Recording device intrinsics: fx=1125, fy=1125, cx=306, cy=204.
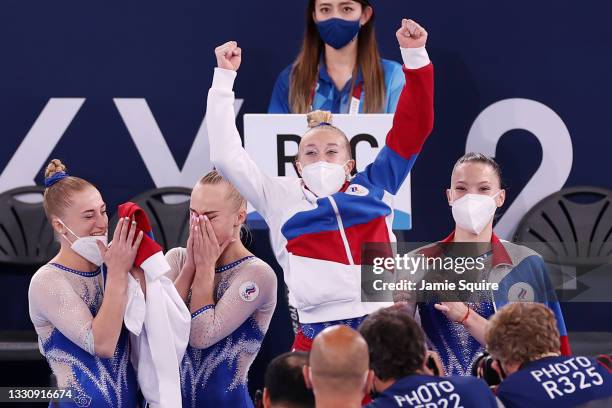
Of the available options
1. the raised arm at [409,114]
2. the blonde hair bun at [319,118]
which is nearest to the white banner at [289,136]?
the blonde hair bun at [319,118]

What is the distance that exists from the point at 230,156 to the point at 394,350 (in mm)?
1319

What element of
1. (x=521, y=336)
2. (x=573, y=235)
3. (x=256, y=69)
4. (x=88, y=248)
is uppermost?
(x=256, y=69)

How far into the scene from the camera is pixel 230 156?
461 centimetres

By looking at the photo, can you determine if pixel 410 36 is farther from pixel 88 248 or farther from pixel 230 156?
pixel 88 248

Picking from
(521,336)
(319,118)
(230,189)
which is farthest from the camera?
(319,118)

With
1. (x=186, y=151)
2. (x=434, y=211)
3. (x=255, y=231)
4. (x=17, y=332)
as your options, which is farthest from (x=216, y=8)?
(x=17, y=332)

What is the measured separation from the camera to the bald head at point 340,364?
3406 mm

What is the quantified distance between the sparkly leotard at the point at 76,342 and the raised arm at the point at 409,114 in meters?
1.22

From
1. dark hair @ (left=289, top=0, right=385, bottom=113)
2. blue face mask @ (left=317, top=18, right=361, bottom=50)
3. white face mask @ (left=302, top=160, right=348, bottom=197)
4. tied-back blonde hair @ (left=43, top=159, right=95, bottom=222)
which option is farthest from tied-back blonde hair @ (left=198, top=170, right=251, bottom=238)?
blue face mask @ (left=317, top=18, right=361, bottom=50)

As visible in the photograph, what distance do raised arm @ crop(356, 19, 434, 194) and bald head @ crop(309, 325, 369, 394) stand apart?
4.31 feet

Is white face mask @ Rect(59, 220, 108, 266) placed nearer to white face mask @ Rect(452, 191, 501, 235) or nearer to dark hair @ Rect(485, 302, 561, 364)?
white face mask @ Rect(452, 191, 501, 235)

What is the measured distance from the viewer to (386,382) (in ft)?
11.9

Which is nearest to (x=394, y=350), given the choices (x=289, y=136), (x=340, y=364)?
(x=340, y=364)

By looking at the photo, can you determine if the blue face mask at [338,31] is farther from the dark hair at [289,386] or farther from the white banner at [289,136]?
the dark hair at [289,386]
